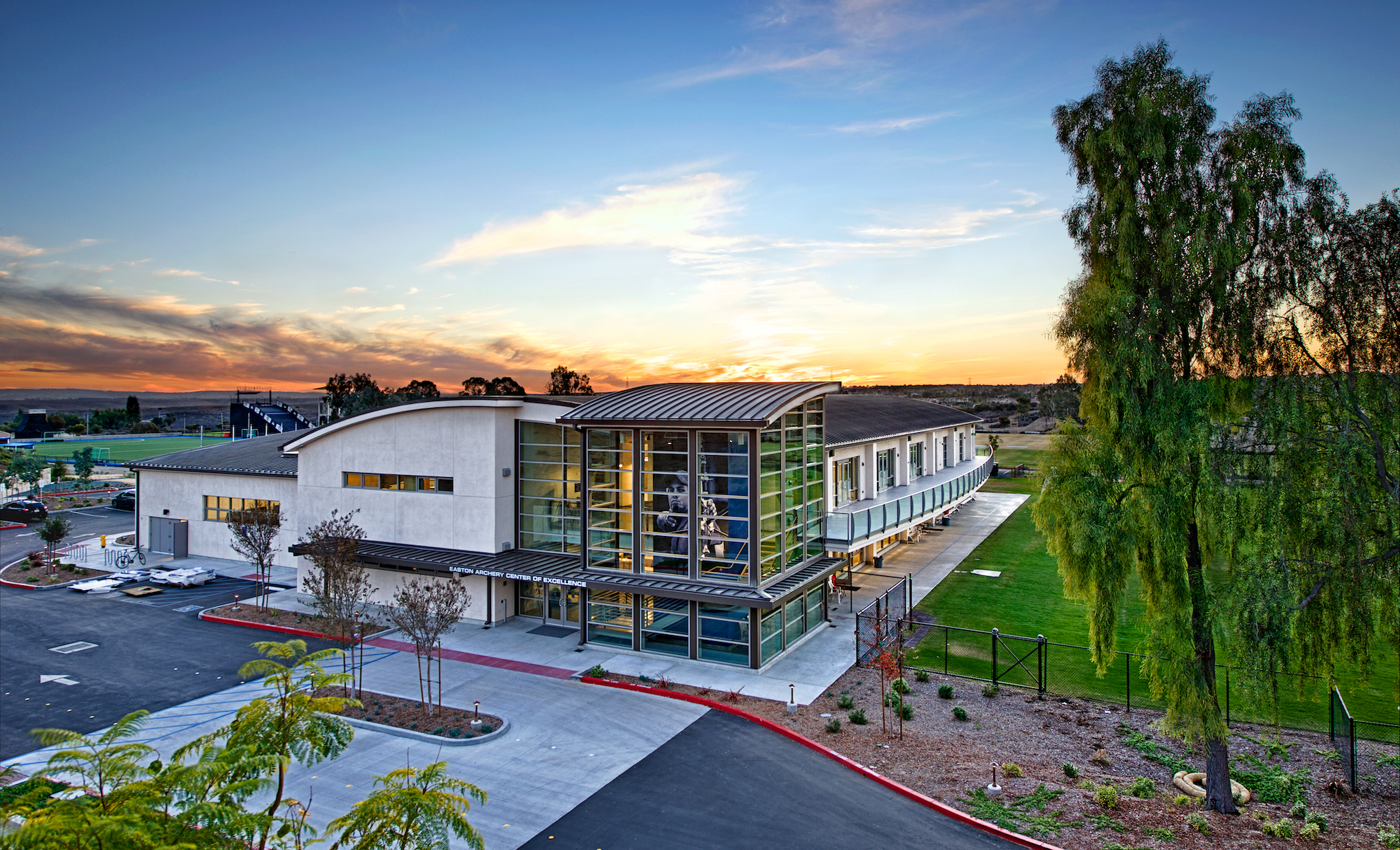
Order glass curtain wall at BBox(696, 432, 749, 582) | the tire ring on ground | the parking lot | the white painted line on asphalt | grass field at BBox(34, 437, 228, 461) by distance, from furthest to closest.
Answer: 1. grass field at BBox(34, 437, 228, 461)
2. the white painted line on asphalt
3. glass curtain wall at BBox(696, 432, 749, 582)
4. the parking lot
5. the tire ring on ground

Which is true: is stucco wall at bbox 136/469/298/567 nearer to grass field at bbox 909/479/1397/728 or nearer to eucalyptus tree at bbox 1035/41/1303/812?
grass field at bbox 909/479/1397/728

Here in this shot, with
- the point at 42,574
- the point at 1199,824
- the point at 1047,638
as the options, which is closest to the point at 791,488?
the point at 1047,638

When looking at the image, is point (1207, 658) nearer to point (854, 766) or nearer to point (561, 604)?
point (854, 766)

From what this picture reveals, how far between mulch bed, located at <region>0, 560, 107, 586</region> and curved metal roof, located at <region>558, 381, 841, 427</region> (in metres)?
26.0

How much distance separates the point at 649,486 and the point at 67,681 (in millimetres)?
16634

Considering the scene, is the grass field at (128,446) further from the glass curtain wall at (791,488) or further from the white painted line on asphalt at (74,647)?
the glass curtain wall at (791,488)

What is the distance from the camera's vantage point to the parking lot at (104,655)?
18375mm

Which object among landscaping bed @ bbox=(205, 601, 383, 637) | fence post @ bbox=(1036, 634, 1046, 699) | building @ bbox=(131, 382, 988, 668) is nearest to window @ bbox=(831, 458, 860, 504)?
building @ bbox=(131, 382, 988, 668)

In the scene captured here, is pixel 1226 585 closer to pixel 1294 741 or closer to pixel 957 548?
pixel 1294 741

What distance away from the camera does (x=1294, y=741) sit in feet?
54.1

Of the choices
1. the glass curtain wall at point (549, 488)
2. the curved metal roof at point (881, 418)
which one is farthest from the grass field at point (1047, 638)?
the glass curtain wall at point (549, 488)

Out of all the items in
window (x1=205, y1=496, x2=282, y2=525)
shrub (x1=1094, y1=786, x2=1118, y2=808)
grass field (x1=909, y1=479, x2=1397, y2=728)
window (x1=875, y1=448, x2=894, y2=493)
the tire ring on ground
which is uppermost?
window (x1=875, y1=448, x2=894, y2=493)

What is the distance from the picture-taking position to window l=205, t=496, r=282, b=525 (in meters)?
34.9

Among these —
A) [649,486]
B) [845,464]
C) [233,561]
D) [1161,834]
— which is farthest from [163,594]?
[1161,834]
